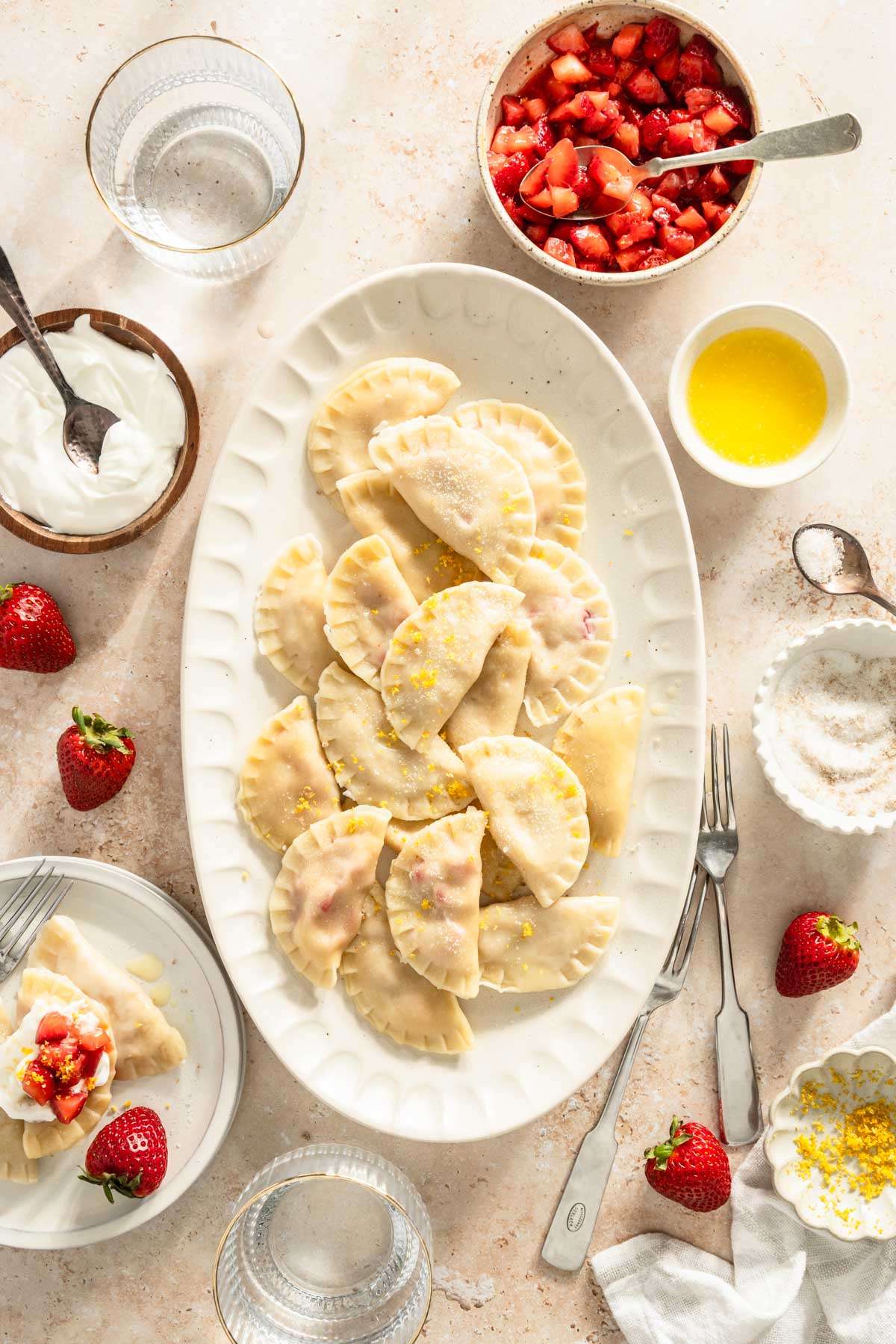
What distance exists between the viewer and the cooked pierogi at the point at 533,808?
9.37ft

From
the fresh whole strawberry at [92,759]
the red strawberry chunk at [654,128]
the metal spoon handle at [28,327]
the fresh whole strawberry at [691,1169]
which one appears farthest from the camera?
the fresh whole strawberry at [691,1169]

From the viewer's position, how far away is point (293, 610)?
9.48 ft

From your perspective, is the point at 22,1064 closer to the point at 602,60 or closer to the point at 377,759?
the point at 377,759

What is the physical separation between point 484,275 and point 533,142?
0.45 m

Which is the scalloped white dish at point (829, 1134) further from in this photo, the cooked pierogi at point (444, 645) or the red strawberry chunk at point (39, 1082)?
the red strawberry chunk at point (39, 1082)

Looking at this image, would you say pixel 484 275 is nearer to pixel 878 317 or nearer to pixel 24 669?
pixel 878 317

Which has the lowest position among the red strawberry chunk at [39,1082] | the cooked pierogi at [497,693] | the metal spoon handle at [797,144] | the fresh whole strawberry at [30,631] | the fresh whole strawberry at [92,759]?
the red strawberry chunk at [39,1082]

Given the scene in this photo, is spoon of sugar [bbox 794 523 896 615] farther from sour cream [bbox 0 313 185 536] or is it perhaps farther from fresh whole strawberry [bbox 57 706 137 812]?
fresh whole strawberry [bbox 57 706 137 812]

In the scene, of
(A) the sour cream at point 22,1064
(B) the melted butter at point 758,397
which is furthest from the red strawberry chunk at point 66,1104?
(B) the melted butter at point 758,397

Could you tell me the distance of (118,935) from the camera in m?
3.08

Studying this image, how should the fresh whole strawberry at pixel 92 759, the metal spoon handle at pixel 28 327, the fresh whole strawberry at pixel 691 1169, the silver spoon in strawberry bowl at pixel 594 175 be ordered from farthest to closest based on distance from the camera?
the fresh whole strawberry at pixel 691 1169 → the fresh whole strawberry at pixel 92 759 → the silver spoon in strawberry bowl at pixel 594 175 → the metal spoon handle at pixel 28 327

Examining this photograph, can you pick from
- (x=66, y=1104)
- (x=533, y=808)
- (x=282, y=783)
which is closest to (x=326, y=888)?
(x=282, y=783)

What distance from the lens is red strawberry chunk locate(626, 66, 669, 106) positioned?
2.88 m

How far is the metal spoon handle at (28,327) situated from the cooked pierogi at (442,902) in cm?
169
